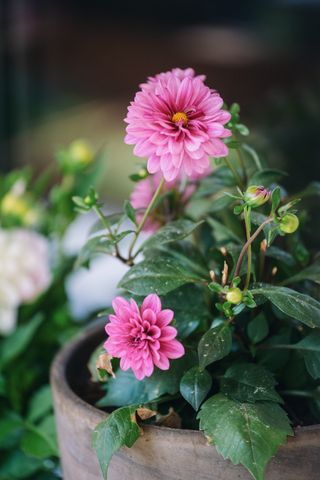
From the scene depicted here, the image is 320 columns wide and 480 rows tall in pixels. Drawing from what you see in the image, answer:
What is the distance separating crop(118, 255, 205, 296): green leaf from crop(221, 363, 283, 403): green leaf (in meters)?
0.06

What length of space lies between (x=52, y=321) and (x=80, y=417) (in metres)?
0.39

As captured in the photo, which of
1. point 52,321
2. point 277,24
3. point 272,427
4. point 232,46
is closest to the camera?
point 272,427

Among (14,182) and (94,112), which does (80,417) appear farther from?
(94,112)

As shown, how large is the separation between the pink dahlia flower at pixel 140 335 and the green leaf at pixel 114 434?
0.03 m

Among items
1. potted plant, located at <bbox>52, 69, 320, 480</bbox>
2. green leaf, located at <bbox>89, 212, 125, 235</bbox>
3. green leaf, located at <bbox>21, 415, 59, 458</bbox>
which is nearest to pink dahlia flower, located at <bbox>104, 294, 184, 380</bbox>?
potted plant, located at <bbox>52, 69, 320, 480</bbox>

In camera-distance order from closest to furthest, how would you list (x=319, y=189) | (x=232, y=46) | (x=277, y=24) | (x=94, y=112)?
(x=319, y=189), (x=277, y=24), (x=232, y=46), (x=94, y=112)

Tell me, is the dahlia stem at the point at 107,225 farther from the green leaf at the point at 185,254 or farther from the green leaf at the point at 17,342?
the green leaf at the point at 17,342

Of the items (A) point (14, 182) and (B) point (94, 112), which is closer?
(A) point (14, 182)

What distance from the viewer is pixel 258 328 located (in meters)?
0.50

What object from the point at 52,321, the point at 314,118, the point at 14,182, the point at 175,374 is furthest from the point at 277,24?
the point at 175,374

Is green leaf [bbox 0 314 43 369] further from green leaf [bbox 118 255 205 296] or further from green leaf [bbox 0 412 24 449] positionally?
green leaf [bbox 118 255 205 296]

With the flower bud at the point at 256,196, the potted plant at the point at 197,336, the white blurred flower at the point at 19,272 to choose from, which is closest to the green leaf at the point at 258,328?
the potted plant at the point at 197,336

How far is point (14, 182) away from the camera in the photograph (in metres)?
0.96

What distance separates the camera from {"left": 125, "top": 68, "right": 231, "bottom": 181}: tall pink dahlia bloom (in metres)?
0.43
